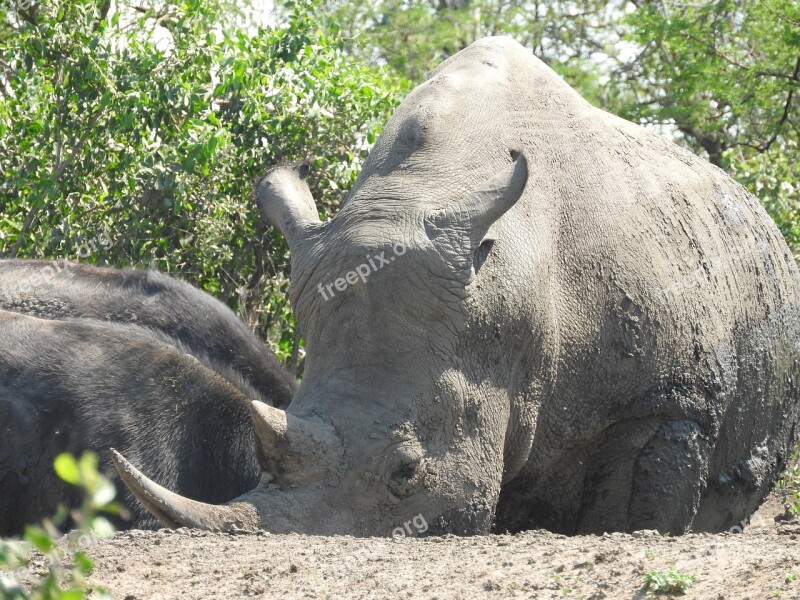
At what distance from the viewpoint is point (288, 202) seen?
20.2ft

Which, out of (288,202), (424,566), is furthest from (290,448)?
(288,202)

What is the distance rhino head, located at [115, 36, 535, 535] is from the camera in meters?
4.98

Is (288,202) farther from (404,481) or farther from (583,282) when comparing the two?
(404,481)

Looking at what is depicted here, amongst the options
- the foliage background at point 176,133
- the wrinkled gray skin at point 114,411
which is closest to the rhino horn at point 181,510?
the wrinkled gray skin at point 114,411

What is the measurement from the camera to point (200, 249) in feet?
31.0

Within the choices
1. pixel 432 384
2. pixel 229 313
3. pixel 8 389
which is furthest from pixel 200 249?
pixel 432 384

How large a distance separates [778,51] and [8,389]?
914 cm

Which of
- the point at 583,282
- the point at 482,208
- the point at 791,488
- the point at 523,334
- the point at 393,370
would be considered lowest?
the point at 791,488

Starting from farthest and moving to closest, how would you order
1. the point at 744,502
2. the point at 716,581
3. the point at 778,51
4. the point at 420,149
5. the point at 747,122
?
the point at 747,122 → the point at 778,51 → the point at 744,502 → the point at 420,149 → the point at 716,581

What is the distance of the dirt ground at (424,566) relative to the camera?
155 inches

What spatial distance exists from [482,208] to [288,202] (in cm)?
115

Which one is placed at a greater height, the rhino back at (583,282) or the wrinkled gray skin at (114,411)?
the rhino back at (583,282)

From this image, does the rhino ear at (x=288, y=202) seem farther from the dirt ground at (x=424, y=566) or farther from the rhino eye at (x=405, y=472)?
the dirt ground at (x=424, y=566)

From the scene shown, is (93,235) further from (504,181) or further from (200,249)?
(504,181)
